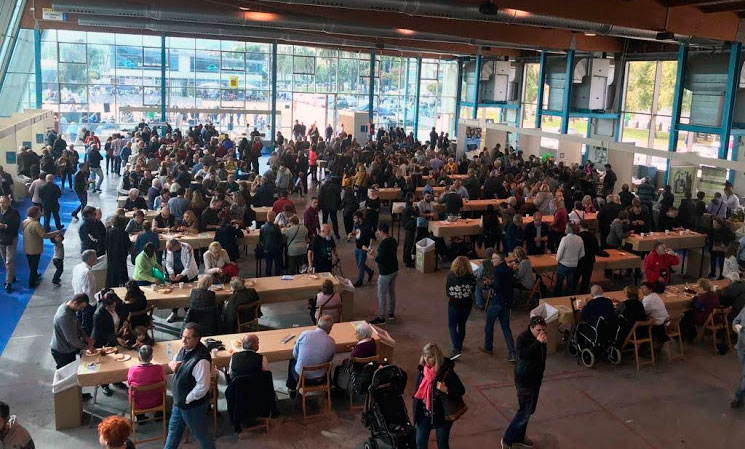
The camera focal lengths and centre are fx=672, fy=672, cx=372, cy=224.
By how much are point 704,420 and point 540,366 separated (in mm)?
2300

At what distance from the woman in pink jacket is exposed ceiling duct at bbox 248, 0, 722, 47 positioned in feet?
19.4

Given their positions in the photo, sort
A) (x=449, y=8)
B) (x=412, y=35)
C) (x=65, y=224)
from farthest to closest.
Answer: (x=412, y=35) < (x=65, y=224) < (x=449, y=8)

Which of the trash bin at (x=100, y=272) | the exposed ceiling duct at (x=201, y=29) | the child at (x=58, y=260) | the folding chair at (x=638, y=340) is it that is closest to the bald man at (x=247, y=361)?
the trash bin at (x=100, y=272)

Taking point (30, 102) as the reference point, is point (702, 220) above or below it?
below

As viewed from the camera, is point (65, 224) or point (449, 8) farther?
point (65, 224)

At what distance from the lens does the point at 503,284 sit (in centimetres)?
757

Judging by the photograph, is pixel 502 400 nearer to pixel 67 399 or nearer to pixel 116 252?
pixel 67 399

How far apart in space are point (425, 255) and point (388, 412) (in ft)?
19.3

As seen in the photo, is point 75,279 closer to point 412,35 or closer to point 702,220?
point 702,220

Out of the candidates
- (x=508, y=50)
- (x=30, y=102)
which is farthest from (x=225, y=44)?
(x=508, y=50)

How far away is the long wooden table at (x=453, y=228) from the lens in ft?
38.9

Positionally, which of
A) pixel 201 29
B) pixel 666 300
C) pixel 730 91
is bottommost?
pixel 666 300

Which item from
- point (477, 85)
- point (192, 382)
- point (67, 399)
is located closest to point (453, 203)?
point (67, 399)

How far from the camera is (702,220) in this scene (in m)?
12.0
